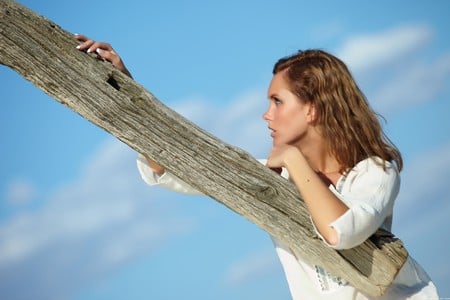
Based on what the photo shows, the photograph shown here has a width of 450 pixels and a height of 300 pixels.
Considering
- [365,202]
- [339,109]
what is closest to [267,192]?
[365,202]

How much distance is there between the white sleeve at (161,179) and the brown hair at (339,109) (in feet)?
2.47

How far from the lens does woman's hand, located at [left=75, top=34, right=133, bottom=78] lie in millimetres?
3260

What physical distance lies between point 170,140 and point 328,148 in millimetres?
851

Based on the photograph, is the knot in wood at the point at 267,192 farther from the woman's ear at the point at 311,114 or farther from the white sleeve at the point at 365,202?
the woman's ear at the point at 311,114

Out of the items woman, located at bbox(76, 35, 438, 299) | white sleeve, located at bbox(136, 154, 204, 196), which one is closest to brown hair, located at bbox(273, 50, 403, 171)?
woman, located at bbox(76, 35, 438, 299)

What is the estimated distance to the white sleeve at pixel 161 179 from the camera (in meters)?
3.71

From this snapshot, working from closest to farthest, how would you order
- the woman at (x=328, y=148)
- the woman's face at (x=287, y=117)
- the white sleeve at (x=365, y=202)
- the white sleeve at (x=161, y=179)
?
1. the white sleeve at (x=365, y=202)
2. the woman at (x=328, y=148)
3. the woman's face at (x=287, y=117)
4. the white sleeve at (x=161, y=179)

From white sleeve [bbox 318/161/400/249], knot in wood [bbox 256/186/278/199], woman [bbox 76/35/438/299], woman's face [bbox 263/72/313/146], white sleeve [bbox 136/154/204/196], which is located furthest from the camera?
white sleeve [bbox 136/154/204/196]

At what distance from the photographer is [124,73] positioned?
3.38 m

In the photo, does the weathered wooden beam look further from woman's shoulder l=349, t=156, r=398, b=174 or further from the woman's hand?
woman's shoulder l=349, t=156, r=398, b=174

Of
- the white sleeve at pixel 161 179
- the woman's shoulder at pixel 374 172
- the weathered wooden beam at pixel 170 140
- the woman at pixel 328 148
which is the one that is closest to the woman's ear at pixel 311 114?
the woman at pixel 328 148

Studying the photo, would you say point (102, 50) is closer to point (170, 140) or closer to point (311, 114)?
point (170, 140)

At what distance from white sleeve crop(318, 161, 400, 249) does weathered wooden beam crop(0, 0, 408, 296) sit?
0.50 feet

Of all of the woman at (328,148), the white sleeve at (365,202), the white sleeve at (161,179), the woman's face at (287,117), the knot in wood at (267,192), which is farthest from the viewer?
the white sleeve at (161,179)
